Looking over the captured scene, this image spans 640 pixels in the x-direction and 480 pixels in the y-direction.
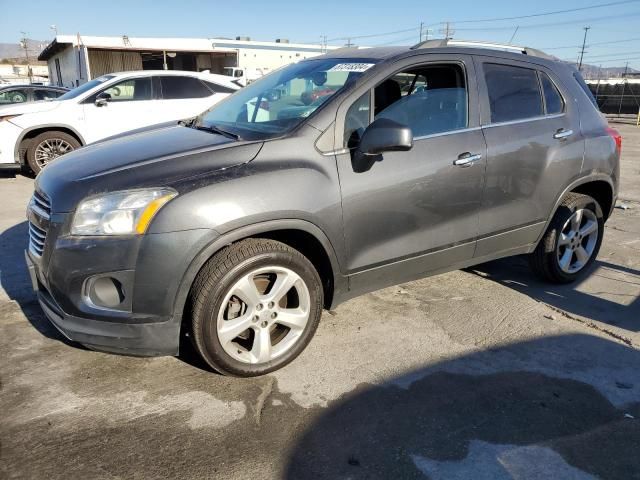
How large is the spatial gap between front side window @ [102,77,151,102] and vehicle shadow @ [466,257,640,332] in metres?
6.86

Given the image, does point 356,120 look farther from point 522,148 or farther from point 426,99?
point 522,148

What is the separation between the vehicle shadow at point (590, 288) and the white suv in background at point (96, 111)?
657 centimetres

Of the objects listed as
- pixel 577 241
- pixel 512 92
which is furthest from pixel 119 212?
pixel 577 241

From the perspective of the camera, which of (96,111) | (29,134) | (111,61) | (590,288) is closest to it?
(590,288)

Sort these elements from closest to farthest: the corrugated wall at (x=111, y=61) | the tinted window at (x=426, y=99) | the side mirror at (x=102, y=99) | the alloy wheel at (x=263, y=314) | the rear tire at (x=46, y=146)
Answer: the alloy wheel at (x=263, y=314) → the tinted window at (x=426, y=99) → the rear tire at (x=46, y=146) → the side mirror at (x=102, y=99) → the corrugated wall at (x=111, y=61)

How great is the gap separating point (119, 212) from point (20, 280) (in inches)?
90.5

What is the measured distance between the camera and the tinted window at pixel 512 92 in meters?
3.59

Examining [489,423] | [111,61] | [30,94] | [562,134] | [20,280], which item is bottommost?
[489,423]

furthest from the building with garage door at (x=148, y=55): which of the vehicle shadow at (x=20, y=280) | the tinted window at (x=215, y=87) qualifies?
the vehicle shadow at (x=20, y=280)

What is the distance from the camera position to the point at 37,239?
9.21 feet

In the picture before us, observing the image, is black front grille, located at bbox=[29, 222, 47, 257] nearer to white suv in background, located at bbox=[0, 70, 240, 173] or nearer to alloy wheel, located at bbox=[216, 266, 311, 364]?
alloy wheel, located at bbox=[216, 266, 311, 364]

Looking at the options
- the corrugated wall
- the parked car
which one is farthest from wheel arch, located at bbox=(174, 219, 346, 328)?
the corrugated wall

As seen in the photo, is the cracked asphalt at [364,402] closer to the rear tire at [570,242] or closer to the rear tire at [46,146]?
the rear tire at [570,242]

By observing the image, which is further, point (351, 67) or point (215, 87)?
point (215, 87)
